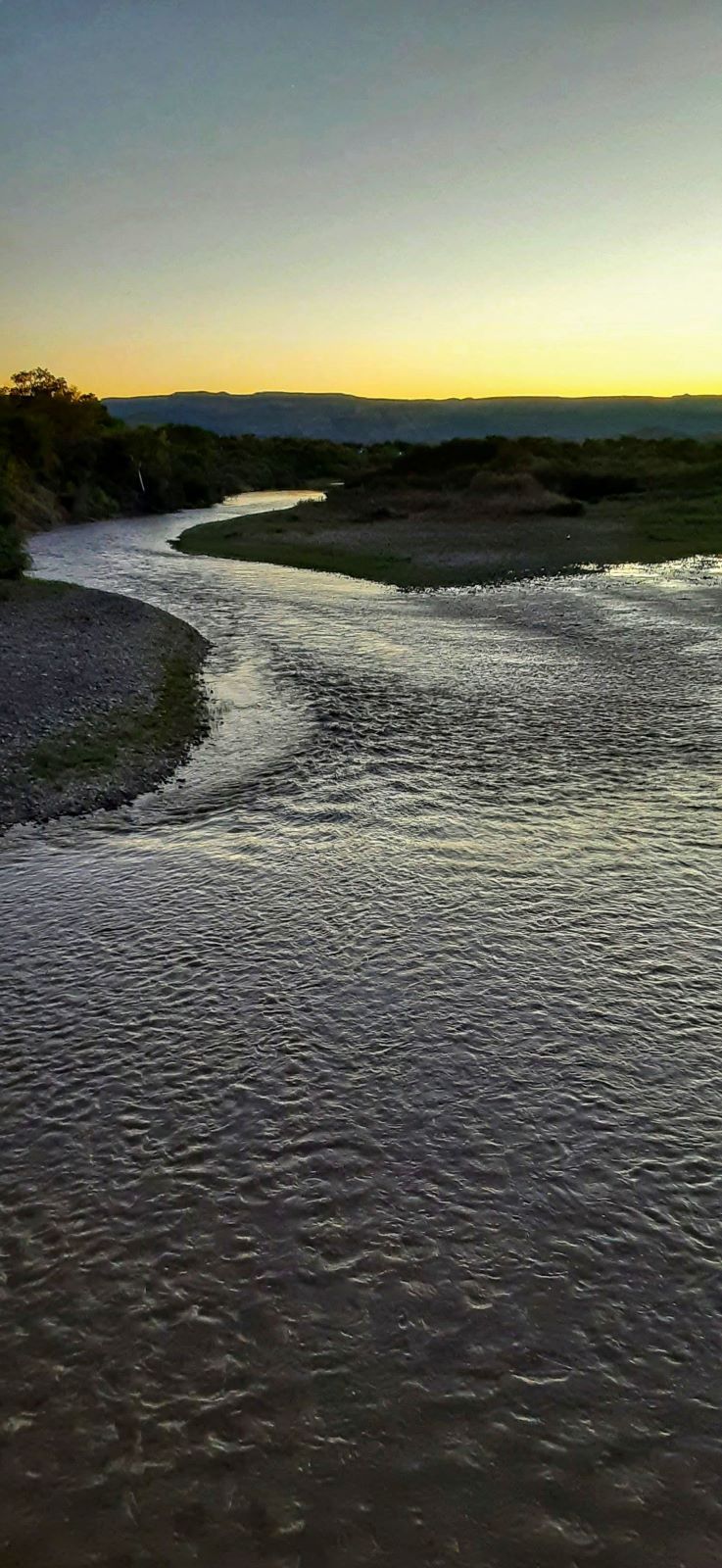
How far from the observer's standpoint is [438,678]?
26109mm

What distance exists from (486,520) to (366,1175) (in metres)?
56.8

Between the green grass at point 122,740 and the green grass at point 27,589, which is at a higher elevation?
the green grass at point 27,589

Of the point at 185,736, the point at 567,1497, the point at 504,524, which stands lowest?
the point at 567,1497

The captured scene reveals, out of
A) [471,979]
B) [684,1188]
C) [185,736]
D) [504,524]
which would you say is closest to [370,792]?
[185,736]

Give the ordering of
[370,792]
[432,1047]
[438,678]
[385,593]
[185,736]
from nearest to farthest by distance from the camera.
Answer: [432,1047] < [370,792] < [185,736] < [438,678] < [385,593]

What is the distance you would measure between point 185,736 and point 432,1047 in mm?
11874

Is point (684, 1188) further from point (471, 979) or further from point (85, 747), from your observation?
point (85, 747)

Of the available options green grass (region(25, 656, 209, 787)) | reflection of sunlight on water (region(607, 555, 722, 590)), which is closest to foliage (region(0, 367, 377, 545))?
reflection of sunlight on water (region(607, 555, 722, 590))

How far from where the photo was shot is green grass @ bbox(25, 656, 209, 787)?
18.0 metres

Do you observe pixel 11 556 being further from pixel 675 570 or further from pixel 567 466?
pixel 567 466

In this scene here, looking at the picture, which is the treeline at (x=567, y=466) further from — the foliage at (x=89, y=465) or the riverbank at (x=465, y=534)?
the foliage at (x=89, y=465)

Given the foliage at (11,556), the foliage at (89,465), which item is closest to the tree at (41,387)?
the foliage at (89,465)

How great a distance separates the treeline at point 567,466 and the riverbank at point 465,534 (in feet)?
10.1

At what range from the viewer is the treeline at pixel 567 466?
2798 inches
